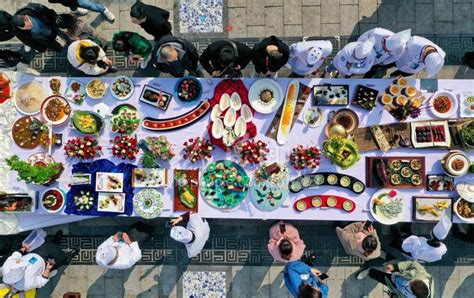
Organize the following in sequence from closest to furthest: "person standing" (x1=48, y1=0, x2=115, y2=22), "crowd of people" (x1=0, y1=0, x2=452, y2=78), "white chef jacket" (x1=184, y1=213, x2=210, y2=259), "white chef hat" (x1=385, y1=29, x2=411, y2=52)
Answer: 1. "white chef hat" (x1=385, y1=29, x2=411, y2=52)
2. "crowd of people" (x1=0, y1=0, x2=452, y2=78)
3. "white chef jacket" (x1=184, y1=213, x2=210, y2=259)
4. "person standing" (x1=48, y1=0, x2=115, y2=22)

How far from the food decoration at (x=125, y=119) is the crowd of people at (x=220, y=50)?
1.00m

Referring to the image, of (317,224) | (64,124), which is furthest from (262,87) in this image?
(64,124)

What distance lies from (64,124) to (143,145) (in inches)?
68.8

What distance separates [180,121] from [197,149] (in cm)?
69

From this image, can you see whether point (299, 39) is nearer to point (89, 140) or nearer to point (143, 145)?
point (143, 145)

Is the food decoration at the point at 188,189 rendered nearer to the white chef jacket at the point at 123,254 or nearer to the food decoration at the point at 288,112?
the white chef jacket at the point at 123,254

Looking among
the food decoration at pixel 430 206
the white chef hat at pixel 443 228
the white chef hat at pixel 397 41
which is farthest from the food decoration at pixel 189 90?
the white chef hat at pixel 443 228

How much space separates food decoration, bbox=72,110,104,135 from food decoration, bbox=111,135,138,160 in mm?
458

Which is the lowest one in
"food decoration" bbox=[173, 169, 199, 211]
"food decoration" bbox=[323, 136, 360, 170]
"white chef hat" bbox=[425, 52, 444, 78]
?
"food decoration" bbox=[173, 169, 199, 211]

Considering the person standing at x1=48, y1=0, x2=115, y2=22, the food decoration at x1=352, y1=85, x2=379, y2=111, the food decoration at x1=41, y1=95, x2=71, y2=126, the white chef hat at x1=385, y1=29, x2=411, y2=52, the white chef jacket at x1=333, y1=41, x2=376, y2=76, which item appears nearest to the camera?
the white chef hat at x1=385, y1=29, x2=411, y2=52

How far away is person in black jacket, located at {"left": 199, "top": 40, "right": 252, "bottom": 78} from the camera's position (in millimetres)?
7539

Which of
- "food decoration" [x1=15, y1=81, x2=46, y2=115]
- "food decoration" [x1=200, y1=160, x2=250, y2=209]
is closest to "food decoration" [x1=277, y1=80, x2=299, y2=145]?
"food decoration" [x1=200, y1=160, x2=250, y2=209]

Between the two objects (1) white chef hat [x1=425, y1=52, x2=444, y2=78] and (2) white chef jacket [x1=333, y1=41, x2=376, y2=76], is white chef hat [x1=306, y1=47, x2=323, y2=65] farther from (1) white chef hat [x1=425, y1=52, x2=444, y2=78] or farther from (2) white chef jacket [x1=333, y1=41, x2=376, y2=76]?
(1) white chef hat [x1=425, y1=52, x2=444, y2=78]

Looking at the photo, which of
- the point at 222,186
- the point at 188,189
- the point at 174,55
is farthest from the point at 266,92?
the point at 188,189
